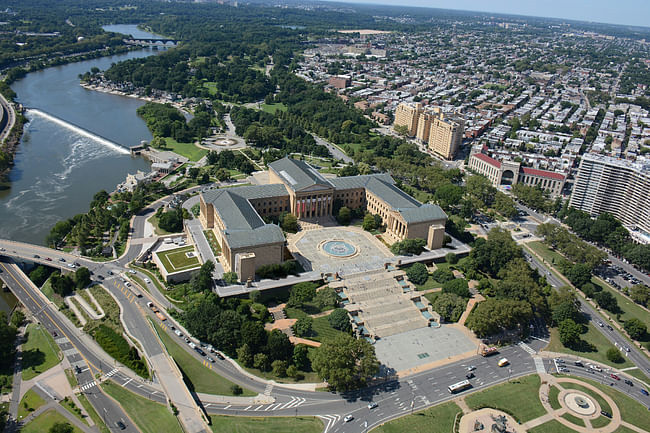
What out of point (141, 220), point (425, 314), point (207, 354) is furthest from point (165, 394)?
point (141, 220)

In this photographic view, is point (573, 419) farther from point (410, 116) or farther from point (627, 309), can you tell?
point (410, 116)

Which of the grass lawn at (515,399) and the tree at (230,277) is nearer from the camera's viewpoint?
the grass lawn at (515,399)

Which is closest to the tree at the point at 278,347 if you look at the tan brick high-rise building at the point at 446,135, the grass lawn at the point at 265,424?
the grass lawn at the point at 265,424

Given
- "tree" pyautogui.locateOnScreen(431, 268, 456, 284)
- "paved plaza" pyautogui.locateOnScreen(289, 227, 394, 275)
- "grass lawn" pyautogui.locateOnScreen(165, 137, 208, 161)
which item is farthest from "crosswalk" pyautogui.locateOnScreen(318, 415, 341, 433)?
"grass lawn" pyautogui.locateOnScreen(165, 137, 208, 161)

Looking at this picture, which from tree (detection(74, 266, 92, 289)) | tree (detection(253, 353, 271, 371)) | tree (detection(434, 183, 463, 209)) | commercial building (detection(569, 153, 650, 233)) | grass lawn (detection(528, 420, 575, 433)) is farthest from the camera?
tree (detection(434, 183, 463, 209))

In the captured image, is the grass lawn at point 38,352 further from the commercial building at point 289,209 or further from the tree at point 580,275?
the tree at point 580,275

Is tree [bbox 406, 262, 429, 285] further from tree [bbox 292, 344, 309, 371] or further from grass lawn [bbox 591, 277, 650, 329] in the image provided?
grass lawn [bbox 591, 277, 650, 329]
